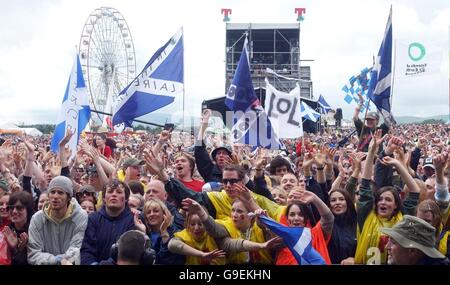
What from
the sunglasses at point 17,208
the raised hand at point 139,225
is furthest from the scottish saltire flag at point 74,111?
the raised hand at point 139,225

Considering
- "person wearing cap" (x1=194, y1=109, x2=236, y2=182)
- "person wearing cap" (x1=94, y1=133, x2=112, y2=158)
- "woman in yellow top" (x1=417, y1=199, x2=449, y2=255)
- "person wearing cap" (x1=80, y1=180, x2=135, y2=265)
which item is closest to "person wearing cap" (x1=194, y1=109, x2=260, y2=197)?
"person wearing cap" (x1=194, y1=109, x2=236, y2=182)

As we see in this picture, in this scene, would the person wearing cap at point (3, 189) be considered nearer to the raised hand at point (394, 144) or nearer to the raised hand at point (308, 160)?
the raised hand at point (308, 160)

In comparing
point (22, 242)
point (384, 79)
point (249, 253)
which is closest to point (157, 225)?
point (249, 253)

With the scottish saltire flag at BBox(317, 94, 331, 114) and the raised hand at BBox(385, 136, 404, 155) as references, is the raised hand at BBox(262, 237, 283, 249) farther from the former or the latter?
the scottish saltire flag at BBox(317, 94, 331, 114)

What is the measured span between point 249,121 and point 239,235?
3501 mm

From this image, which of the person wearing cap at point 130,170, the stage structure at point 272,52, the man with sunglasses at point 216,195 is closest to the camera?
the man with sunglasses at point 216,195

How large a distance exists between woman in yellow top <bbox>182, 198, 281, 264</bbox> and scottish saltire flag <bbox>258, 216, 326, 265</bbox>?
65mm

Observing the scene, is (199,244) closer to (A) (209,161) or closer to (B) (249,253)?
(B) (249,253)

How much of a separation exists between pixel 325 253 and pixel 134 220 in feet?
4.53

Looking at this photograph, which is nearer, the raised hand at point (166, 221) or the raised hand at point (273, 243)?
the raised hand at point (273, 243)

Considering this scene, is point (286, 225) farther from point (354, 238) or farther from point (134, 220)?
point (134, 220)

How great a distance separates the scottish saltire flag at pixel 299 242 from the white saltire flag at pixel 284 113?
379cm

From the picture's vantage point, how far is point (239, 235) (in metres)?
3.80

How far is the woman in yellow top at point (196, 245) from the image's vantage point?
3621mm
